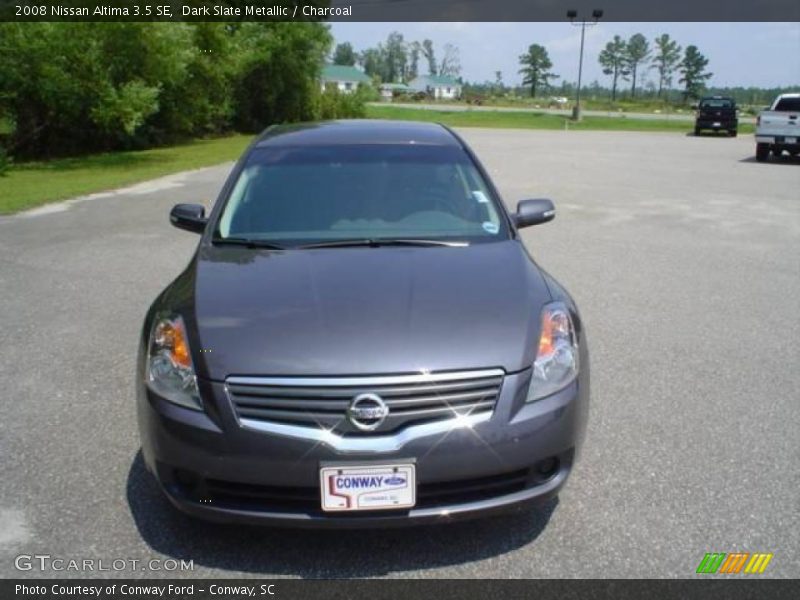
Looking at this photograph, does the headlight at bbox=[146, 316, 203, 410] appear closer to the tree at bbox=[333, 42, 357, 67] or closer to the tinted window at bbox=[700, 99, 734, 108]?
the tinted window at bbox=[700, 99, 734, 108]

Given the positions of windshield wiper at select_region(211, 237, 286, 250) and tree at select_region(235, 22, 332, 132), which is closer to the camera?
windshield wiper at select_region(211, 237, 286, 250)

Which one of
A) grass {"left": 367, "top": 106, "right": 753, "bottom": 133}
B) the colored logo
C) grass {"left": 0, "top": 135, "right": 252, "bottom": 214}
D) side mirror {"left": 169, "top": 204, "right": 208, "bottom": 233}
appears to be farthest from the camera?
grass {"left": 367, "top": 106, "right": 753, "bottom": 133}

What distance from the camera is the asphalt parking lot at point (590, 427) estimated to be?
2980mm

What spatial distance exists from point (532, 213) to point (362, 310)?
1.99 metres

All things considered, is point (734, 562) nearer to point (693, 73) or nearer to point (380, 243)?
point (380, 243)

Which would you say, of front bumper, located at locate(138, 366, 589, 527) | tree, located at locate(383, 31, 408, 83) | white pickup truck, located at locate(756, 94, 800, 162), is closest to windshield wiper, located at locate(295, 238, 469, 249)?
front bumper, located at locate(138, 366, 589, 527)

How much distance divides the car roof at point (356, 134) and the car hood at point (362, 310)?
1223 mm

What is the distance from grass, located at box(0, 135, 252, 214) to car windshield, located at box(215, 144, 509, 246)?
28.6ft

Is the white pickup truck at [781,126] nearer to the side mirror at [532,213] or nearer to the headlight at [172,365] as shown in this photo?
the side mirror at [532,213]

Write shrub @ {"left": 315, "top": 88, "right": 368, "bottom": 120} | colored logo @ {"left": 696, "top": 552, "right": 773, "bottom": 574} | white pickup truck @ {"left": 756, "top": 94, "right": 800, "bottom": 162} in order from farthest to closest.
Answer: shrub @ {"left": 315, "top": 88, "right": 368, "bottom": 120} < white pickup truck @ {"left": 756, "top": 94, "right": 800, "bottom": 162} < colored logo @ {"left": 696, "top": 552, "right": 773, "bottom": 574}

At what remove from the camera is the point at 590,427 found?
4.09 meters

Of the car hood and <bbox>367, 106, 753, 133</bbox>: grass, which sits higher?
<bbox>367, 106, 753, 133</bbox>: grass

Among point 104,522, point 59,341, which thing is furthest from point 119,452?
point 59,341

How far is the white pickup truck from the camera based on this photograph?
2084cm
